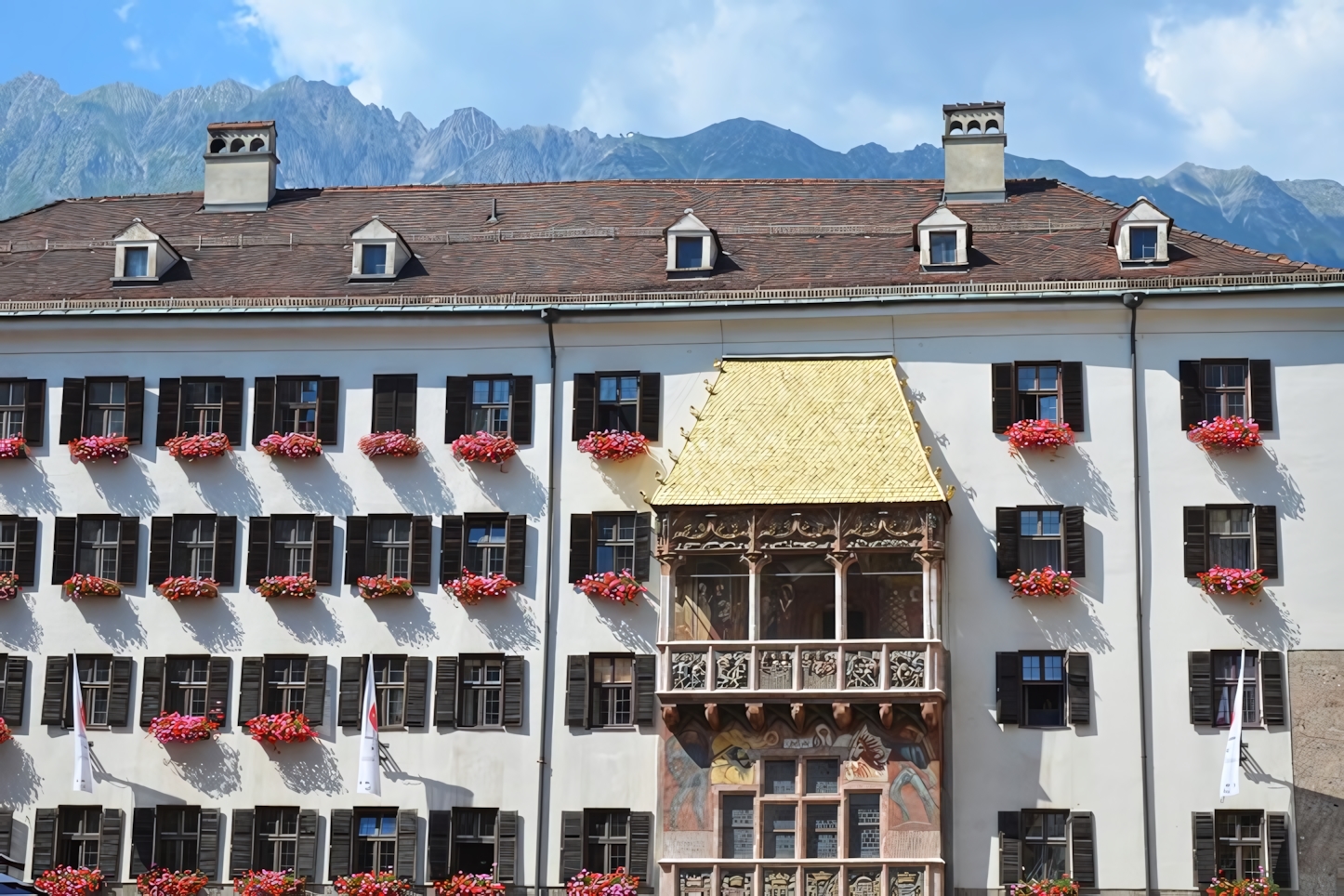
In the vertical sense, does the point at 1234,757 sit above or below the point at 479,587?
below

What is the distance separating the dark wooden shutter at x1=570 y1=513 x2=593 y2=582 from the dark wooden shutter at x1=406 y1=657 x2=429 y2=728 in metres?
3.42

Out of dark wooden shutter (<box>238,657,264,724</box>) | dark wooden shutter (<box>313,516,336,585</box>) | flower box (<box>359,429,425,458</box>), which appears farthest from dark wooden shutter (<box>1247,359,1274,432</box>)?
dark wooden shutter (<box>238,657,264,724</box>)

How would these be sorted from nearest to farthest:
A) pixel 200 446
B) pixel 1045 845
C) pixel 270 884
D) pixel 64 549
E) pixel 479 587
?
pixel 1045 845
pixel 270 884
pixel 479 587
pixel 200 446
pixel 64 549

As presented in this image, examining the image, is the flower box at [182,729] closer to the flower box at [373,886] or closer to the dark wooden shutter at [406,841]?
the flower box at [373,886]

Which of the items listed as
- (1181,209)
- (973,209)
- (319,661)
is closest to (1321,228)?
(1181,209)

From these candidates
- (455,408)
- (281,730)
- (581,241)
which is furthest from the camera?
(581,241)

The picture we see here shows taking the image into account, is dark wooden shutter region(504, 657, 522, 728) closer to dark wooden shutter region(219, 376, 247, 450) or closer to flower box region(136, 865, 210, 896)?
flower box region(136, 865, 210, 896)

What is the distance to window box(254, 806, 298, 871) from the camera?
122 feet

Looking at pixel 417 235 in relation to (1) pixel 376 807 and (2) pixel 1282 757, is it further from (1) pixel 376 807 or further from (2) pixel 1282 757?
(2) pixel 1282 757

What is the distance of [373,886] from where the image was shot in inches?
1431

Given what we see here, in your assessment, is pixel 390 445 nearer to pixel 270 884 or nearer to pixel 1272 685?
pixel 270 884

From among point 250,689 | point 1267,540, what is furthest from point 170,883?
point 1267,540

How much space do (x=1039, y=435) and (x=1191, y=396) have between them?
3.11m

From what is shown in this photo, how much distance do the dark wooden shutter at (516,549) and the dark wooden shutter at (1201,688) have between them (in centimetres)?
1294
